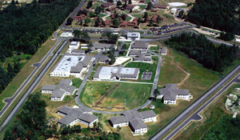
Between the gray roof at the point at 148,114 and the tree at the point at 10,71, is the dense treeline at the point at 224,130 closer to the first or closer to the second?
the gray roof at the point at 148,114

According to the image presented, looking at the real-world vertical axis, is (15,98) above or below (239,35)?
below

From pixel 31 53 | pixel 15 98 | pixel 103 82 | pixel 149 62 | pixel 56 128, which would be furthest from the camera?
pixel 31 53

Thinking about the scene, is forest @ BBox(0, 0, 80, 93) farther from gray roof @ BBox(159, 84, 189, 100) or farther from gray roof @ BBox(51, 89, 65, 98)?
gray roof @ BBox(159, 84, 189, 100)

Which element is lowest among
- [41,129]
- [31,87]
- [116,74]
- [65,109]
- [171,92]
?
[41,129]

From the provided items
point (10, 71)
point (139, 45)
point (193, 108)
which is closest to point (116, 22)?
point (139, 45)

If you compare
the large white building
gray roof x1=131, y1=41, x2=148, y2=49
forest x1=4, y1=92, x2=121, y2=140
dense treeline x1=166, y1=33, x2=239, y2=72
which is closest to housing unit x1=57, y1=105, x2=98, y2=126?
forest x1=4, y1=92, x2=121, y2=140

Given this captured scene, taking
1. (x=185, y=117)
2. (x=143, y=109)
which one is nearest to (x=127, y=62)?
(x=143, y=109)

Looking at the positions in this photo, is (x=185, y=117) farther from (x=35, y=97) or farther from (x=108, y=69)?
(x=35, y=97)

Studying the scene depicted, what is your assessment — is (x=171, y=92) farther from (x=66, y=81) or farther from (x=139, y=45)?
(x=139, y=45)
